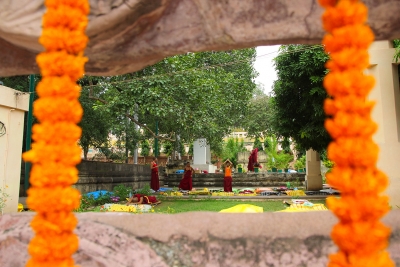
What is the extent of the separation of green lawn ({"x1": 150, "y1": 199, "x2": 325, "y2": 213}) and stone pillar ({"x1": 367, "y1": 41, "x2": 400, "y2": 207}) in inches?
101

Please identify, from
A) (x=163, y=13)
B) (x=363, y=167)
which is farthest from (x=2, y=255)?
(x=363, y=167)

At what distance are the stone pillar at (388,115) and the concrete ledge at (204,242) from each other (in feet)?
14.6

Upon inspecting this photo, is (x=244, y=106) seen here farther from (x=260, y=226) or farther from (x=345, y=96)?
(x=345, y=96)

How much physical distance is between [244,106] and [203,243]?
40.7 ft

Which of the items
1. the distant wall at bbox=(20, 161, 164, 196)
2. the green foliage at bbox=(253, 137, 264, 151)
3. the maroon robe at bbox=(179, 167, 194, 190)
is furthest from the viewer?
the green foliage at bbox=(253, 137, 264, 151)

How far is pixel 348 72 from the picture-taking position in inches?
46.7

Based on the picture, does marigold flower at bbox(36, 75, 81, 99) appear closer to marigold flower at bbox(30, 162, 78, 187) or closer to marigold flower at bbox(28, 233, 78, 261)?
marigold flower at bbox(30, 162, 78, 187)

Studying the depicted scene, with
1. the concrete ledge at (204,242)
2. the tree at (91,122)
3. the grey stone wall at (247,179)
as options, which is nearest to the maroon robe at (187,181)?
the grey stone wall at (247,179)

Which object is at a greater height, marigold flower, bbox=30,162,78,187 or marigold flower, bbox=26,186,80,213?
marigold flower, bbox=30,162,78,187

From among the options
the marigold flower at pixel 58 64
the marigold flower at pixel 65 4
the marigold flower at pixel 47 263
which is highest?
the marigold flower at pixel 65 4

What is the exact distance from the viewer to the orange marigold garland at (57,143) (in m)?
1.31

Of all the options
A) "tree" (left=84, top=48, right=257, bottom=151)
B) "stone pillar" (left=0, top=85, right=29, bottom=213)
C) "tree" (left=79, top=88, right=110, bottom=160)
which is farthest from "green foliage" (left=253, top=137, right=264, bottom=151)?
"stone pillar" (left=0, top=85, right=29, bottom=213)

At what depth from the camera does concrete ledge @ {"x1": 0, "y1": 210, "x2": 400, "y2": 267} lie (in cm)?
216

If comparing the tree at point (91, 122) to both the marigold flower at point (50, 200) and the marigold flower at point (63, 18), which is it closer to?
the marigold flower at point (63, 18)
